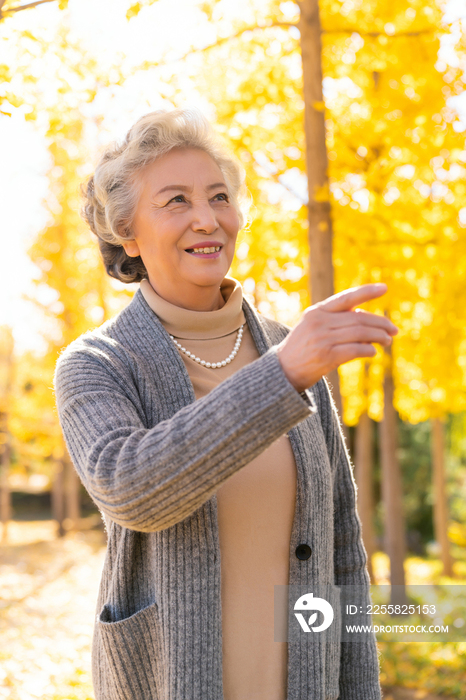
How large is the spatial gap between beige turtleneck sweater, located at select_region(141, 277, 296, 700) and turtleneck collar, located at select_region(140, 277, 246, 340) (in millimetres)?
121

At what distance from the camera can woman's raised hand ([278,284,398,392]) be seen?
112 cm

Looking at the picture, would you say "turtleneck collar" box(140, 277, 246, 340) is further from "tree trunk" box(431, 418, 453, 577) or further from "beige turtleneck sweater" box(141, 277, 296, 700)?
"tree trunk" box(431, 418, 453, 577)

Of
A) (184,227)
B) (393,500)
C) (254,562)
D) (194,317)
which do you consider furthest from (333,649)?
(393,500)

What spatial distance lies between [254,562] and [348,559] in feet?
1.60

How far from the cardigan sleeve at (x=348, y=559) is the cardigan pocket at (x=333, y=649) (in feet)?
0.31

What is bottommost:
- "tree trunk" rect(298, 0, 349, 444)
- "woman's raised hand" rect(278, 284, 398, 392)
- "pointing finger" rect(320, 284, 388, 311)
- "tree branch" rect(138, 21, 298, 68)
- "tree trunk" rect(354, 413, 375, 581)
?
"woman's raised hand" rect(278, 284, 398, 392)

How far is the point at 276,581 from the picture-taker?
1.63 metres

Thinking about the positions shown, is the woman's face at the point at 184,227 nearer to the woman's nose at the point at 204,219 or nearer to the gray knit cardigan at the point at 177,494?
the woman's nose at the point at 204,219

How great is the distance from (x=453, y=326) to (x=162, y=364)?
386cm

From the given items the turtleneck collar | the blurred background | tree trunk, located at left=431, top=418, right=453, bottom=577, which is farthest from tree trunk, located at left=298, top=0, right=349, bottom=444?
tree trunk, located at left=431, top=418, right=453, bottom=577

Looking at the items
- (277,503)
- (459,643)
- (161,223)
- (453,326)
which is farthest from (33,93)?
(459,643)

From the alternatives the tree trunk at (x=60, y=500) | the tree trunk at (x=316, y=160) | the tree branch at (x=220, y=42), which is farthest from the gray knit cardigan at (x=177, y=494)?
the tree trunk at (x=60, y=500)

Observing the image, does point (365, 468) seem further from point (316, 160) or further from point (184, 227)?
point (184, 227)

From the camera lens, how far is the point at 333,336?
44.3 inches
